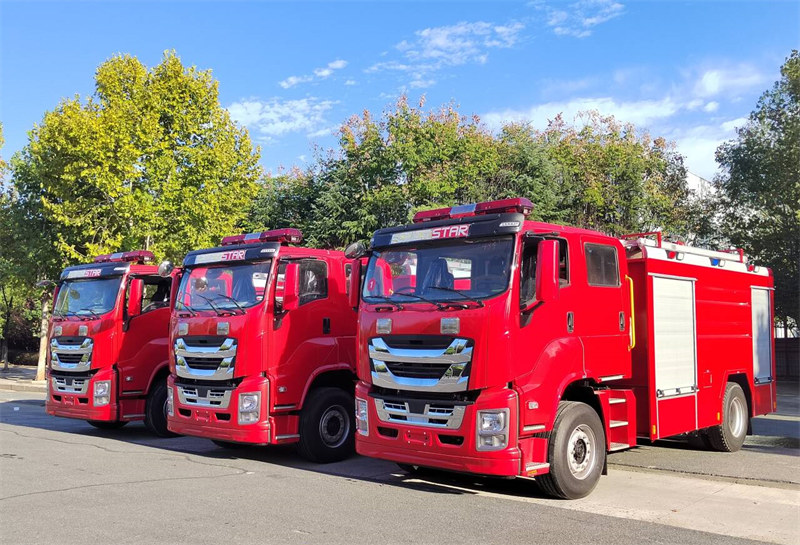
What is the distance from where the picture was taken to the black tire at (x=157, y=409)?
41.3 feet

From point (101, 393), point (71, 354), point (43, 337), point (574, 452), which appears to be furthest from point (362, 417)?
point (43, 337)

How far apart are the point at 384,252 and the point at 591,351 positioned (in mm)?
2590

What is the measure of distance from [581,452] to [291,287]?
14.3 feet

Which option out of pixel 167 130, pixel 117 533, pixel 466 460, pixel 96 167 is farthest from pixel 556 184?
pixel 117 533

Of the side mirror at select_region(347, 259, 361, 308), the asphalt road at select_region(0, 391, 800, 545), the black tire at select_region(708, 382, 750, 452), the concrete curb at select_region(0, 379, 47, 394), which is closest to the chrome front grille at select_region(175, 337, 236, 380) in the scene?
the asphalt road at select_region(0, 391, 800, 545)

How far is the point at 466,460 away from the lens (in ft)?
24.2

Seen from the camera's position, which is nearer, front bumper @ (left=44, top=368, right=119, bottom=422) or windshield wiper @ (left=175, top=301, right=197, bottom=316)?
windshield wiper @ (left=175, top=301, right=197, bottom=316)

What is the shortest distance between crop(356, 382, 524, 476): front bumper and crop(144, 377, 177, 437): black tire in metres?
5.70

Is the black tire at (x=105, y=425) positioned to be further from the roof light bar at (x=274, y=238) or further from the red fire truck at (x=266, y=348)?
the roof light bar at (x=274, y=238)

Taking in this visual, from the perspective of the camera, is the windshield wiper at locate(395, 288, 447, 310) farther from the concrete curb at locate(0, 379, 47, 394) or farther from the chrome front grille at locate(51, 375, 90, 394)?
the concrete curb at locate(0, 379, 47, 394)

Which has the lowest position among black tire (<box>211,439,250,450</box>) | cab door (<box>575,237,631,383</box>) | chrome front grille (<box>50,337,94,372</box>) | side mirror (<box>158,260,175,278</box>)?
black tire (<box>211,439,250,450</box>)

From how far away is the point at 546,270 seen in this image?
748cm

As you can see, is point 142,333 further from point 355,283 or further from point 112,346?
point 355,283

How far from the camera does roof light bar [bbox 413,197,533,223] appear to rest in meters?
7.86
